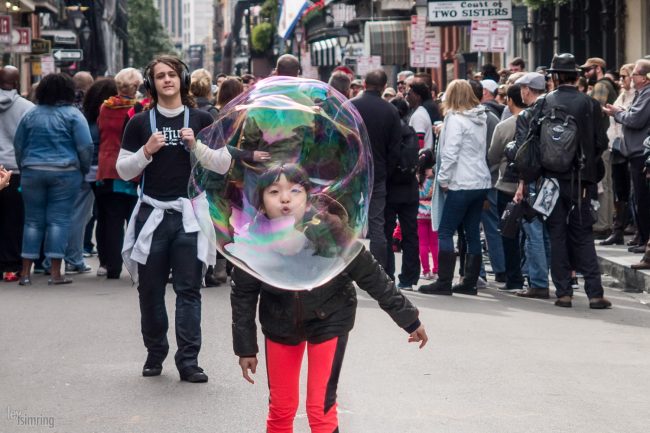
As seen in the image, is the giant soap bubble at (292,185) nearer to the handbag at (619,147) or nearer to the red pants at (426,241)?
the red pants at (426,241)

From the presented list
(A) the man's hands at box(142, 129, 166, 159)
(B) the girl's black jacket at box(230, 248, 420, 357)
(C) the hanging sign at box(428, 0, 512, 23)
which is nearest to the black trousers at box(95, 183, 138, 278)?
(A) the man's hands at box(142, 129, 166, 159)

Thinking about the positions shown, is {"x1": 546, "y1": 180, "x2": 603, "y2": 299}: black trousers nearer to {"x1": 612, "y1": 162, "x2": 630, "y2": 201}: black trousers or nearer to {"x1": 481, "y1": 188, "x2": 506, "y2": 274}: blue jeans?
{"x1": 481, "y1": 188, "x2": 506, "y2": 274}: blue jeans

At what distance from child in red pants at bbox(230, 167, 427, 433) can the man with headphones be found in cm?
256

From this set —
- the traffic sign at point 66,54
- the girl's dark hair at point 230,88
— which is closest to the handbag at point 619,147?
the girl's dark hair at point 230,88

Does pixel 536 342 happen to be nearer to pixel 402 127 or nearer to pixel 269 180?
pixel 402 127

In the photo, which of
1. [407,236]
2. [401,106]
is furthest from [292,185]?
[401,106]

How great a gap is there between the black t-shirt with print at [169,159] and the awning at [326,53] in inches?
2299

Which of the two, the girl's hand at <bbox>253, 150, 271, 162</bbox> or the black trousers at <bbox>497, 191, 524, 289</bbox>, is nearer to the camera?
the girl's hand at <bbox>253, 150, 271, 162</bbox>

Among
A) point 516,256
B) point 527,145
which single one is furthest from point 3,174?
point 516,256

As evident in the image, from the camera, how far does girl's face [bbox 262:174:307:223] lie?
16.8 ft

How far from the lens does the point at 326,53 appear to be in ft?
230

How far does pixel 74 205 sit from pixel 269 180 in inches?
352

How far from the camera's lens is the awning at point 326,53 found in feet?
224

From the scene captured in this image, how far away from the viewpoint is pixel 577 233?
11.6 metres
